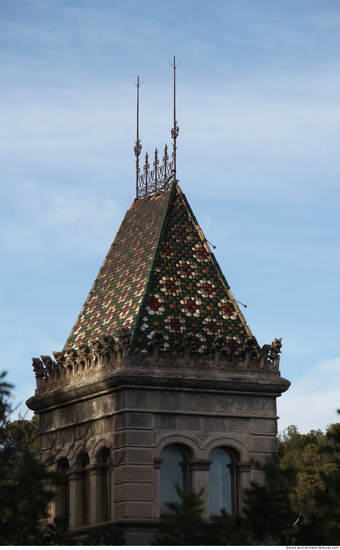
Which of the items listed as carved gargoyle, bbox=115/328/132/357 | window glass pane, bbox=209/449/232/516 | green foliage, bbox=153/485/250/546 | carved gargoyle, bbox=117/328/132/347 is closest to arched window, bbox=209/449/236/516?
window glass pane, bbox=209/449/232/516

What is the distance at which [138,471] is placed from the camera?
30.7m

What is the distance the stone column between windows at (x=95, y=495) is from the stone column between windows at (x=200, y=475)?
2.82 metres

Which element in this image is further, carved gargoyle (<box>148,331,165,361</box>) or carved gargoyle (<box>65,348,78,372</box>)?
carved gargoyle (<box>65,348,78,372</box>)

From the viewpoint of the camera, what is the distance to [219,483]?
32.2m

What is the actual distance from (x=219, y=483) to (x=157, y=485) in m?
A: 2.22

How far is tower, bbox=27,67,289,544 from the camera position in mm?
31078

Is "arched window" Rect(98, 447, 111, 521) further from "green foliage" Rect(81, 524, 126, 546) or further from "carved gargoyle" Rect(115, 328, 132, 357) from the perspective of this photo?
"carved gargoyle" Rect(115, 328, 132, 357)

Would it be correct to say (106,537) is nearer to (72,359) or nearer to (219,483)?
(219,483)

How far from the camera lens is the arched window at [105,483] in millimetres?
32050

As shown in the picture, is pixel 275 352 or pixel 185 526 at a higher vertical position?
pixel 275 352

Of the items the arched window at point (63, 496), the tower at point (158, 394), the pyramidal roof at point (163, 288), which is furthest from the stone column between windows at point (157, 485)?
the arched window at point (63, 496)

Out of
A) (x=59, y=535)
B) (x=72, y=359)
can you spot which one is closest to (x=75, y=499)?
A: (x=59, y=535)

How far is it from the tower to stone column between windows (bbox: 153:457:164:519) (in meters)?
0.03

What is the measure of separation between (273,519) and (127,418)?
7287mm
